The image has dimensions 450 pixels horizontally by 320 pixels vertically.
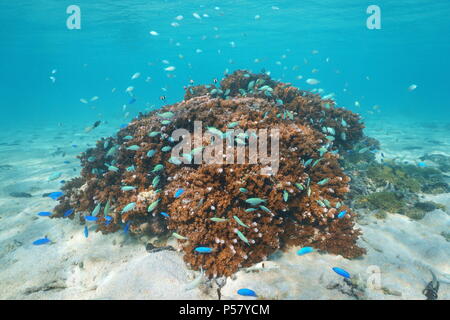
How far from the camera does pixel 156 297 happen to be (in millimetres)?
4160

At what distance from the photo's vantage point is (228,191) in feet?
17.0

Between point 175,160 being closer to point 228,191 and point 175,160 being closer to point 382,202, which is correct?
point 228,191

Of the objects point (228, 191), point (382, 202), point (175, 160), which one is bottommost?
point (382, 202)

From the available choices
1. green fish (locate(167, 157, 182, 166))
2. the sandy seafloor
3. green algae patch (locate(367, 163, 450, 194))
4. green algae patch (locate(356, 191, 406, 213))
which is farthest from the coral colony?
green algae patch (locate(367, 163, 450, 194))

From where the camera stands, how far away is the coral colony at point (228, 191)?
16.0 ft

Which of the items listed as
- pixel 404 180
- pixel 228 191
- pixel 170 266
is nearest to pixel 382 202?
pixel 404 180

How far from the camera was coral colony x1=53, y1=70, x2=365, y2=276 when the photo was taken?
488 centimetres

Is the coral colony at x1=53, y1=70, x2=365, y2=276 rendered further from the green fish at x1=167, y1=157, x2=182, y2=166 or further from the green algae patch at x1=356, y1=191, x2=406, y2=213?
the green algae patch at x1=356, y1=191, x2=406, y2=213

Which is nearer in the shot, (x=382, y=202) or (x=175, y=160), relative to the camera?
(x=175, y=160)

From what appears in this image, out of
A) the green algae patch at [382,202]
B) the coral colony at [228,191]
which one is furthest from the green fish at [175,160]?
the green algae patch at [382,202]

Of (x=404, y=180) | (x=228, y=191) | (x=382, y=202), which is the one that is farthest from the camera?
(x=404, y=180)

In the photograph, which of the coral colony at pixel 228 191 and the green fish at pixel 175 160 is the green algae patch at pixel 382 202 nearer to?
the coral colony at pixel 228 191
